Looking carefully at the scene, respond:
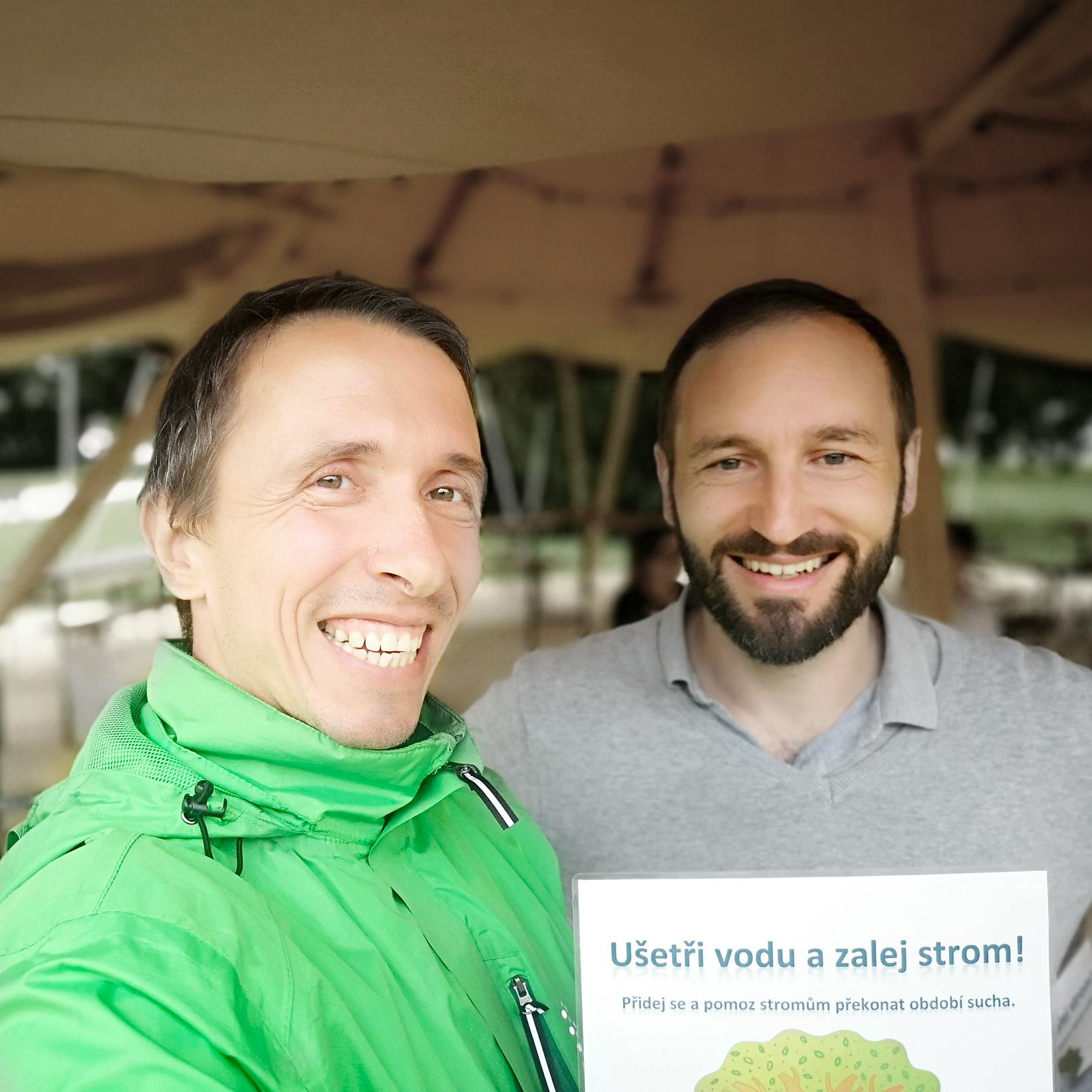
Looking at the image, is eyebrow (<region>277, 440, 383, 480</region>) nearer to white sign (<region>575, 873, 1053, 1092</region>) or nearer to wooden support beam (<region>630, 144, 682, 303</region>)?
white sign (<region>575, 873, 1053, 1092</region>)

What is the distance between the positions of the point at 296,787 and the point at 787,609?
792 mm

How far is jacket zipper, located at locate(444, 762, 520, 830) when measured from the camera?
1166 millimetres

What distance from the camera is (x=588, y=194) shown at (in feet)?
5.21

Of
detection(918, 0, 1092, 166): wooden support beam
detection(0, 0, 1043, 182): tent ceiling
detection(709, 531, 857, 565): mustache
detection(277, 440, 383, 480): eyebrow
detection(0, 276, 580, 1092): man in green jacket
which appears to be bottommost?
detection(0, 276, 580, 1092): man in green jacket

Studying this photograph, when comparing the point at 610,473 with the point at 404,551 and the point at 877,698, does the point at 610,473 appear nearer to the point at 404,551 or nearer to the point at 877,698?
the point at 877,698

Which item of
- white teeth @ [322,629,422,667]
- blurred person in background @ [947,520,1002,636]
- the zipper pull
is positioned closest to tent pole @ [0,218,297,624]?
white teeth @ [322,629,422,667]

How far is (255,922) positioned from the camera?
0.91 meters

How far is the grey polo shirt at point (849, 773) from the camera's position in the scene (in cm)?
156

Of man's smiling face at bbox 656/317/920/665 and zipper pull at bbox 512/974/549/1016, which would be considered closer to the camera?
zipper pull at bbox 512/974/549/1016

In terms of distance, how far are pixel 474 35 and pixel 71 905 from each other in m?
0.91

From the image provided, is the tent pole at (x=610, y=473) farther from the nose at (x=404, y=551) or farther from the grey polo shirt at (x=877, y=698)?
the nose at (x=404, y=551)

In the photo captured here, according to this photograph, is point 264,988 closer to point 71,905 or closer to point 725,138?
point 71,905

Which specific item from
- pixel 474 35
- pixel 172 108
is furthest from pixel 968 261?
pixel 172 108

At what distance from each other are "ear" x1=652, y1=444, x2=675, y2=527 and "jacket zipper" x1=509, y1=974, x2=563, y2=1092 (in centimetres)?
77
